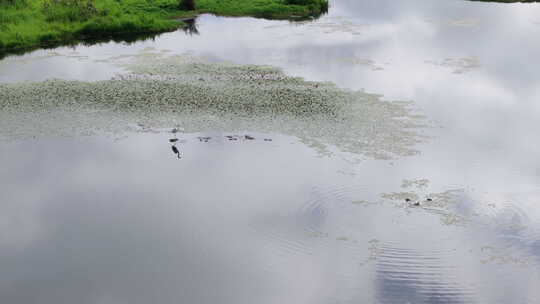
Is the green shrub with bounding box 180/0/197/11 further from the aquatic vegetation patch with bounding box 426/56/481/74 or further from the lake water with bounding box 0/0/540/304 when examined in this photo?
the aquatic vegetation patch with bounding box 426/56/481/74

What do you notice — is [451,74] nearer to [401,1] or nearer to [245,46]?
[245,46]

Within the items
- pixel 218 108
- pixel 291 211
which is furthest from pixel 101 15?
pixel 291 211

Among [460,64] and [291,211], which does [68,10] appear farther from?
[291,211]

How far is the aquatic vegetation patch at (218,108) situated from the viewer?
1133cm

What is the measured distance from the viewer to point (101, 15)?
20547mm

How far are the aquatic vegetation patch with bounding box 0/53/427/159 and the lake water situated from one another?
24 centimetres

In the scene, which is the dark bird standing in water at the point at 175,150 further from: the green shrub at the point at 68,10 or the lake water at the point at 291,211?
the green shrub at the point at 68,10

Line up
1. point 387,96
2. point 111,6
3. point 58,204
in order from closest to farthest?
point 58,204 < point 387,96 < point 111,6

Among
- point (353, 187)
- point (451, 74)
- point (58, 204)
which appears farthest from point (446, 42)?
point (58, 204)

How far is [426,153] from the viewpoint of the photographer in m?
10.4

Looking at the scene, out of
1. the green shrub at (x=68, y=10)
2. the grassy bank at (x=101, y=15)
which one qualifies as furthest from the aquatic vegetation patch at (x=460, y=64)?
the green shrub at (x=68, y=10)

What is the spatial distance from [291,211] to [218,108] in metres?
4.70

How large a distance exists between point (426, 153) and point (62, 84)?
945cm

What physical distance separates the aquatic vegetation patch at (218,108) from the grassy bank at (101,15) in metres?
4.75
